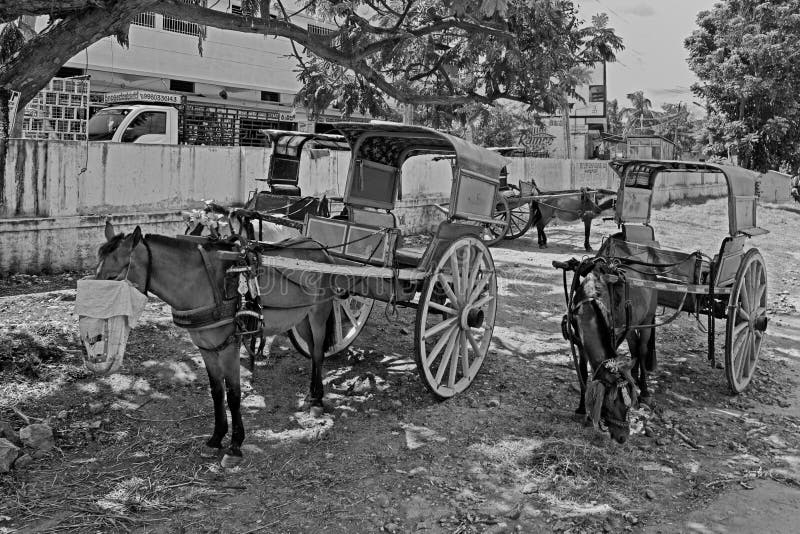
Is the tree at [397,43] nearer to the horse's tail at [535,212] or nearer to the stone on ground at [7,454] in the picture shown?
the stone on ground at [7,454]

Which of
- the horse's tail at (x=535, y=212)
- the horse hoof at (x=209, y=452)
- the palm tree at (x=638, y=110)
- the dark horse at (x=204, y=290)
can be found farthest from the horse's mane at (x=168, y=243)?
the palm tree at (x=638, y=110)

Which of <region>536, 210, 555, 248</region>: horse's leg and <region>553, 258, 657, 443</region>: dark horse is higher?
<region>536, 210, 555, 248</region>: horse's leg

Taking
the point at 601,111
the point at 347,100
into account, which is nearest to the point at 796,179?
the point at 601,111

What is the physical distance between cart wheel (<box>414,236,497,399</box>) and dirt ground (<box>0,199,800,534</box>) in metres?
0.25

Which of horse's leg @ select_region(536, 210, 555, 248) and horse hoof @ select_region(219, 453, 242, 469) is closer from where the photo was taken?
horse hoof @ select_region(219, 453, 242, 469)

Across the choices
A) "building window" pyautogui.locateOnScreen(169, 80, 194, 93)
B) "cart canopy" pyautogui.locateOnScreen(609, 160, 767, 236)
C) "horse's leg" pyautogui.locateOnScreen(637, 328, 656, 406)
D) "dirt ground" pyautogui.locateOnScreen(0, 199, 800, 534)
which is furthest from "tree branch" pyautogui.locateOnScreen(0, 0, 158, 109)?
"building window" pyautogui.locateOnScreen(169, 80, 194, 93)

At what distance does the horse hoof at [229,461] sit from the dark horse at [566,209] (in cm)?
1206

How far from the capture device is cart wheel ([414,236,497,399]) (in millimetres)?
5738

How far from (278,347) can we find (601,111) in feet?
153

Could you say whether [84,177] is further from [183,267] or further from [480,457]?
[480,457]

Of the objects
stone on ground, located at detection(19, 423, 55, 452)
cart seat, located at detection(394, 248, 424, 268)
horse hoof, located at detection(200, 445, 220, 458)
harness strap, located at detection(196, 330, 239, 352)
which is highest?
cart seat, located at detection(394, 248, 424, 268)

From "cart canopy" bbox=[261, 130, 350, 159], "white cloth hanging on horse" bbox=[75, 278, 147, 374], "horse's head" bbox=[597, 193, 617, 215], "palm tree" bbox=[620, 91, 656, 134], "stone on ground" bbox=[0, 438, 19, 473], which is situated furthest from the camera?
"palm tree" bbox=[620, 91, 656, 134]

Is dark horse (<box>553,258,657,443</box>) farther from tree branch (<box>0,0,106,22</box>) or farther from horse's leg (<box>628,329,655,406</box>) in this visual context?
tree branch (<box>0,0,106,22</box>)

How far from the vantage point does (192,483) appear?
173 inches
